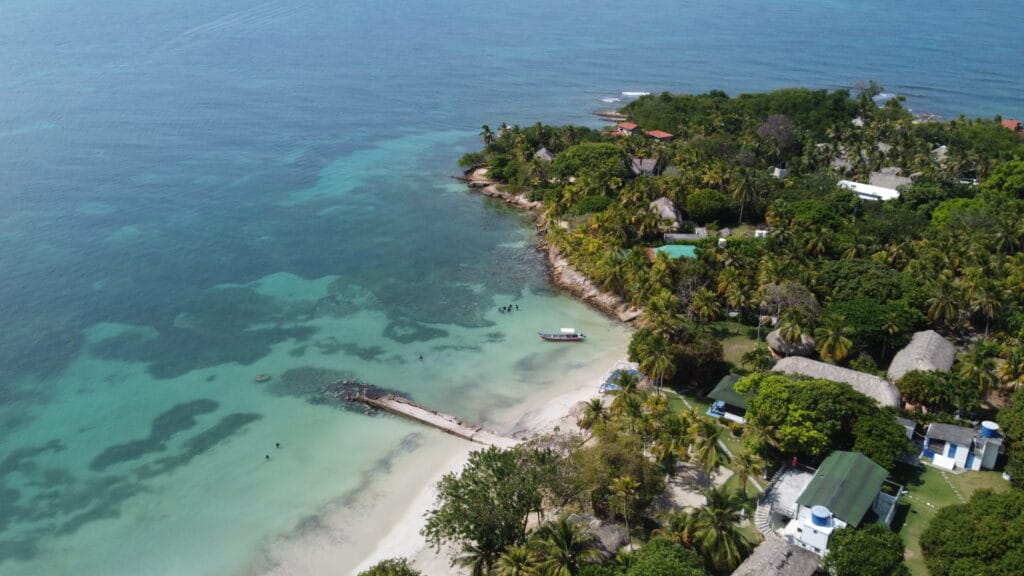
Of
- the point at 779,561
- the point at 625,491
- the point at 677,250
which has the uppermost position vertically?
the point at 677,250

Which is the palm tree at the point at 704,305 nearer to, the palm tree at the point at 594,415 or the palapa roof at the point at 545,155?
the palm tree at the point at 594,415

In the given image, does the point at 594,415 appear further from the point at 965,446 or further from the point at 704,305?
the point at 965,446

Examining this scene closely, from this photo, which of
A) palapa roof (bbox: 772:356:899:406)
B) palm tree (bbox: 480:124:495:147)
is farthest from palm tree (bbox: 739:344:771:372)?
palm tree (bbox: 480:124:495:147)

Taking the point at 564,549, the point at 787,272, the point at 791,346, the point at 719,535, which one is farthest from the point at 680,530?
the point at 787,272

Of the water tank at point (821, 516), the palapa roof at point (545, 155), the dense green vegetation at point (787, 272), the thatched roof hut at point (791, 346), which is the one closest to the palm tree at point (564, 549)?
A: the dense green vegetation at point (787, 272)

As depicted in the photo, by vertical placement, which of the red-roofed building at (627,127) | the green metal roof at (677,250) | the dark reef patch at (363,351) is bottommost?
the dark reef patch at (363,351)
